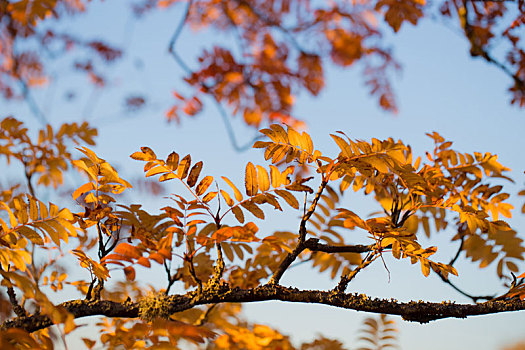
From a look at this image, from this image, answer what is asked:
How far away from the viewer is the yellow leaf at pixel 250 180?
42.6 inches

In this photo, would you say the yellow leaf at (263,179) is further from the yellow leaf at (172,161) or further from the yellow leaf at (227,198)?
the yellow leaf at (172,161)

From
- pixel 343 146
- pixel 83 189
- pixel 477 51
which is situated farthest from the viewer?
pixel 477 51

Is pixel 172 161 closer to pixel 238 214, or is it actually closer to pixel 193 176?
pixel 193 176

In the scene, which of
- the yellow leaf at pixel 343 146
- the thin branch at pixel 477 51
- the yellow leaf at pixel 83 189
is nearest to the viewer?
the yellow leaf at pixel 343 146

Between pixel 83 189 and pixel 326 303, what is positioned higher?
pixel 83 189

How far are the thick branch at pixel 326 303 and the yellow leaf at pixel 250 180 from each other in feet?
0.78

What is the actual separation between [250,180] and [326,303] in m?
0.35

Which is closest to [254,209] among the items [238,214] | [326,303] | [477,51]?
[238,214]

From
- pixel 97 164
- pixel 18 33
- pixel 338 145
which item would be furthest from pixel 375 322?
pixel 18 33

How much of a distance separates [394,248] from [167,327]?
571mm

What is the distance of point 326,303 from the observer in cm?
110

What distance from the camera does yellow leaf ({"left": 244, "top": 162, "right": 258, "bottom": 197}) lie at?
3.55ft

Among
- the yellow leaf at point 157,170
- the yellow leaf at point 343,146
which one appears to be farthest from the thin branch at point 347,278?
the yellow leaf at point 157,170

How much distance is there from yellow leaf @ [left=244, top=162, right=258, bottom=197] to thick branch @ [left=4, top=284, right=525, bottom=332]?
0.78 feet
